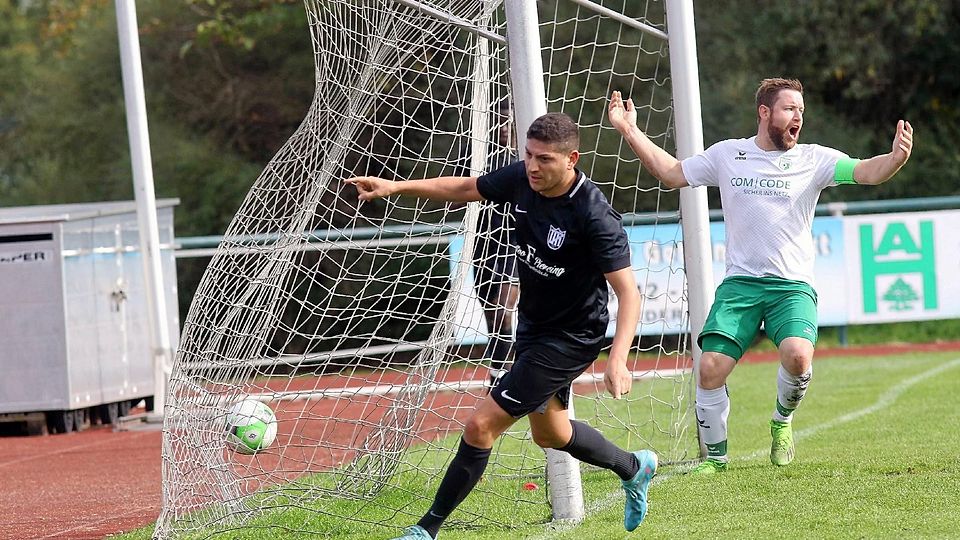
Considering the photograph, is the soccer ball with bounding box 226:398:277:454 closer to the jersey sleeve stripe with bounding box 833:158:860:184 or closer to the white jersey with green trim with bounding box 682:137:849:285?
the white jersey with green trim with bounding box 682:137:849:285

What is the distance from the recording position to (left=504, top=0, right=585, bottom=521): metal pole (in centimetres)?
600

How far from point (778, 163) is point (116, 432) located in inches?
301

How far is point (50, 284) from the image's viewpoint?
1225 cm

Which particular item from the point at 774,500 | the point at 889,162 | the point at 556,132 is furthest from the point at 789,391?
the point at 556,132

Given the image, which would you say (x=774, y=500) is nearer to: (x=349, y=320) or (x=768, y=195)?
(x=768, y=195)

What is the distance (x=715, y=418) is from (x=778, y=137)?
152 cm

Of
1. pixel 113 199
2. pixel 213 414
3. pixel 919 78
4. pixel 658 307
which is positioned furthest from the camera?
pixel 113 199

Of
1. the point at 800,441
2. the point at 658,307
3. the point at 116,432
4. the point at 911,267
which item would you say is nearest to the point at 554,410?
the point at 800,441

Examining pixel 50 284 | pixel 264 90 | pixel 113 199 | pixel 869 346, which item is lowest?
pixel 869 346

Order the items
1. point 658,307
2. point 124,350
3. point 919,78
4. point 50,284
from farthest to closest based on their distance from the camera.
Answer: point 919,78, point 658,307, point 124,350, point 50,284

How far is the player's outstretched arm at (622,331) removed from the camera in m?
4.95

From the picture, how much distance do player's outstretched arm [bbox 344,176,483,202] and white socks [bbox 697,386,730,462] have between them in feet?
6.93

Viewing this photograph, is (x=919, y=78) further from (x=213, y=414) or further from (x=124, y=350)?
(x=213, y=414)

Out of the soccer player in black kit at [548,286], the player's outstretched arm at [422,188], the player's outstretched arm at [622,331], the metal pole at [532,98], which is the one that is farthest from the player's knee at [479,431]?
the player's outstretched arm at [422,188]
